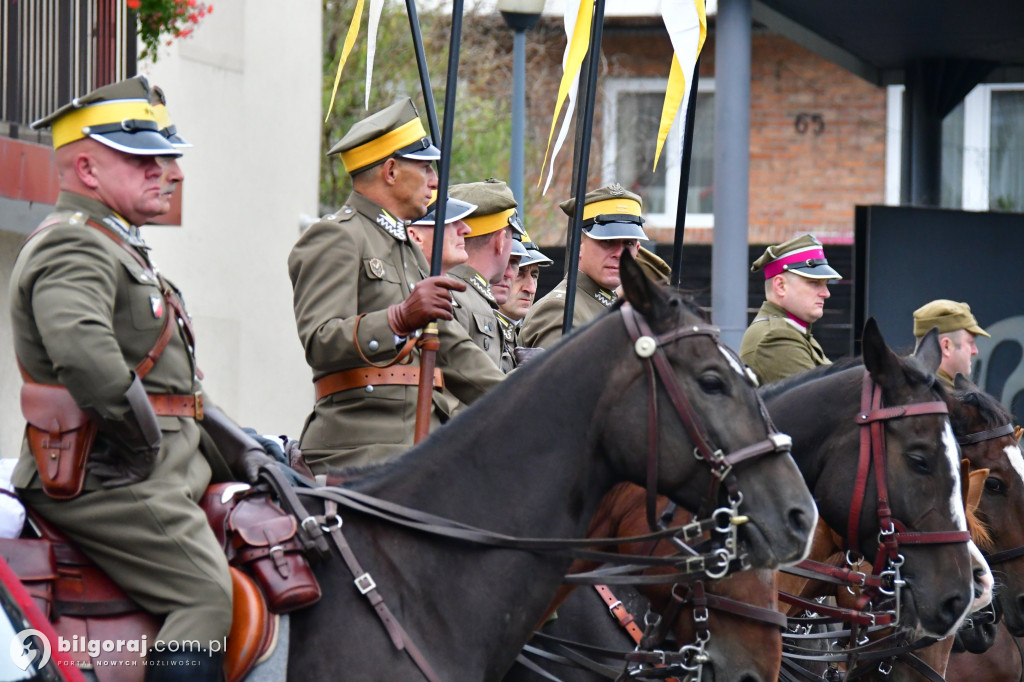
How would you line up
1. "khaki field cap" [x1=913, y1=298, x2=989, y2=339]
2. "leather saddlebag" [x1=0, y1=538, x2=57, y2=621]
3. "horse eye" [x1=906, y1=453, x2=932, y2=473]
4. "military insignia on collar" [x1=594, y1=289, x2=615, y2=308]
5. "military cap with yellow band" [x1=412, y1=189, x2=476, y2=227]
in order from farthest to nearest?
"khaki field cap" [x1=913, y1=298, x2=989, y2=339], "military insignia on collar" [x1=594, y1=289, x2=615, y2=308], "military cap with yellow band" [x1=412, y1=189, x2=476, y2=227], "horse eye" [x1=906, y1=453, x2=932, y2=473], "leather saddlebag" [x1=0, y1=538, x2=57, y2=621]

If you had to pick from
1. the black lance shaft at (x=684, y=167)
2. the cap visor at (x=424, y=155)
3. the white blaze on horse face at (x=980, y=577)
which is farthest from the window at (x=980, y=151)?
the cap visor at (x=424, y=155)

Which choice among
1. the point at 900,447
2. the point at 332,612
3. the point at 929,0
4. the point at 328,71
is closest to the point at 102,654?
the point at 332,612

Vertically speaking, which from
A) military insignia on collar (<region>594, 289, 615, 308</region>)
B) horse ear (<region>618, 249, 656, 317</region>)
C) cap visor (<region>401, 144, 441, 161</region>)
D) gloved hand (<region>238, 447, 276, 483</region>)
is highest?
cap visor (<region>401, 144, 441, 161</region>)

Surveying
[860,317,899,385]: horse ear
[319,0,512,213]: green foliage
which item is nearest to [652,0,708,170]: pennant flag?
[860,317,899,385]: horse ear

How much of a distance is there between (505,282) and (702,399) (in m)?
3.81

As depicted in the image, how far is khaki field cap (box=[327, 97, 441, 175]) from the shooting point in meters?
5.30

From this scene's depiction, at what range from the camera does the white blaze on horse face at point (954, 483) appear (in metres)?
5.14

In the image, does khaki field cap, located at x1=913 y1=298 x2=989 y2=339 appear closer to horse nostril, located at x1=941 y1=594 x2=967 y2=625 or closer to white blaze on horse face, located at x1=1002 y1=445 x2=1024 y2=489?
white blaze on horse face, located at x1=1002 y1=445 x2=1024 y2=489

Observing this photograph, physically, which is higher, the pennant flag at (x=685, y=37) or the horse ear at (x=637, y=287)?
the pennant flag at (x=685, y=37)

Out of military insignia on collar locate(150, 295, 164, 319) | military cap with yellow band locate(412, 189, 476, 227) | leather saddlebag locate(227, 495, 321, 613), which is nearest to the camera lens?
leather saddlebag locate(227, 495, 321, 613)

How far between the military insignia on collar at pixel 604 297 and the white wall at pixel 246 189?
6024 millimetres

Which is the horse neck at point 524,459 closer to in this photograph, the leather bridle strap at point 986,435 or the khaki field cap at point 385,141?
the khaki field cap at point 385,141

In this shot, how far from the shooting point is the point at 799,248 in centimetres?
764

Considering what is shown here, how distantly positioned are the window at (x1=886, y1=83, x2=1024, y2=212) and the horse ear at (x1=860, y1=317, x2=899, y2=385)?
1532 centimetres
